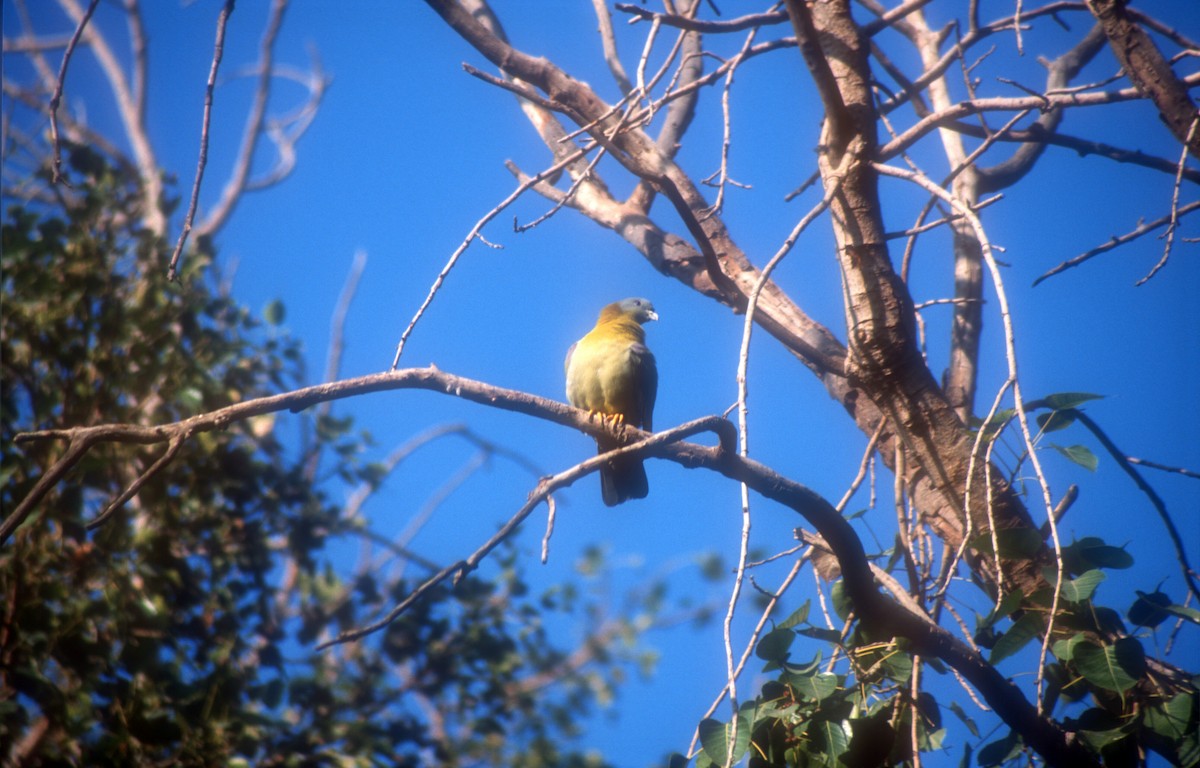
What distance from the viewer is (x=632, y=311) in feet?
18.0

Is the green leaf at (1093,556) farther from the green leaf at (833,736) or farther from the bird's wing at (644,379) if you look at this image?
the bird's wing at (644,379)

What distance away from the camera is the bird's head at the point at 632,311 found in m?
5.45

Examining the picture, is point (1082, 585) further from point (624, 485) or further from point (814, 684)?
point (624, 485)

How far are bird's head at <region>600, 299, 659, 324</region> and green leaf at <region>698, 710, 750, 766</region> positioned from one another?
3437mm

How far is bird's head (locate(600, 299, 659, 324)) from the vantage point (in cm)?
545

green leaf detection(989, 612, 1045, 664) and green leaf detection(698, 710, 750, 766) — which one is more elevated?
green leaf detection(989, 612, 1045, 664)

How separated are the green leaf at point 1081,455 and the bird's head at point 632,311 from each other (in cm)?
324

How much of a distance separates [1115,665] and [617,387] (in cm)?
284

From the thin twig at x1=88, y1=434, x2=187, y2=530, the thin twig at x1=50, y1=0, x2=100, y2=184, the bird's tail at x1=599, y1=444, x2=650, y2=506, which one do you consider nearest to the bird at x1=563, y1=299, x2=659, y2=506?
the bird's tail at x1=599, y1=444, x2=650, y2=506

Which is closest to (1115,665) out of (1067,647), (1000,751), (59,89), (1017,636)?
(1067,647)

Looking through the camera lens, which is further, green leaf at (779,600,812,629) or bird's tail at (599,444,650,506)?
bird's tail at (599,444,650,506)

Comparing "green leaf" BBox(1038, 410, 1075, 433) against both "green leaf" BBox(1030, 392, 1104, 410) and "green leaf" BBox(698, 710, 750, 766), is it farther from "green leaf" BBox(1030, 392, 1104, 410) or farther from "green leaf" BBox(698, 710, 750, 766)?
"green leaf" BBox(698, 710, 750, 766)

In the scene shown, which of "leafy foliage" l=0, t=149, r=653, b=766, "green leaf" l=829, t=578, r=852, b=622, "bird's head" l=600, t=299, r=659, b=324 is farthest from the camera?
"bird's head" l=600, t=299, r=659, b=324

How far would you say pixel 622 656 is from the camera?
795 centimetres
